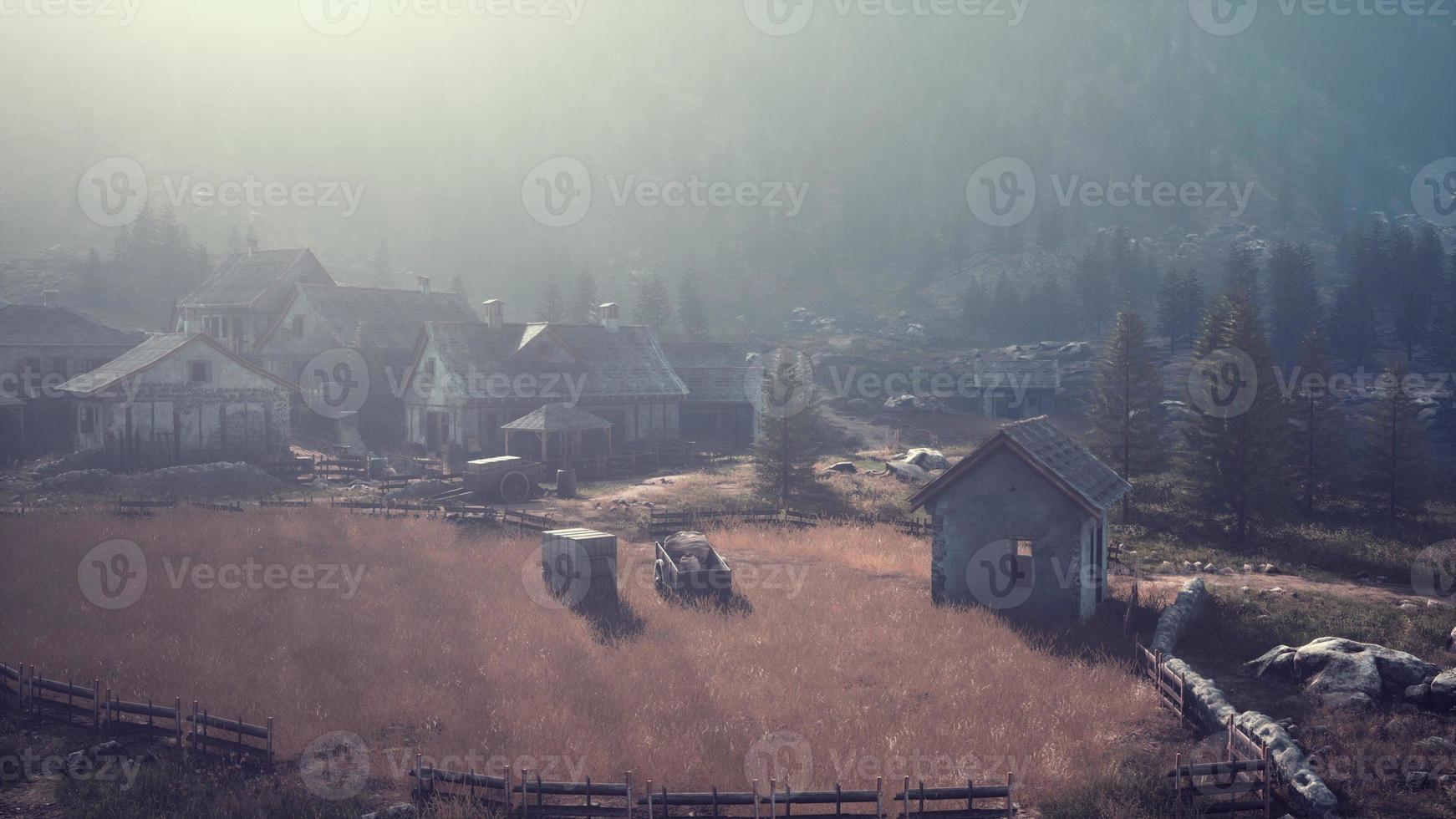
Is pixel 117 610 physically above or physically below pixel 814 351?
below

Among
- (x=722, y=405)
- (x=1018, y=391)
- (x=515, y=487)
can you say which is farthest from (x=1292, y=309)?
(x=515, y=487)

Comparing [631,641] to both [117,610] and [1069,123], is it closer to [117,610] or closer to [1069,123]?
[117,610]

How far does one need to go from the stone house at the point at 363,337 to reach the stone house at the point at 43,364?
776cm

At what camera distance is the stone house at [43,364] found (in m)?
39.7

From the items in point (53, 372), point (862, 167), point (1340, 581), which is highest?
point (862, 167)

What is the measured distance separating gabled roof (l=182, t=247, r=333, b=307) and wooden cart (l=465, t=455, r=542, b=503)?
97.3ft

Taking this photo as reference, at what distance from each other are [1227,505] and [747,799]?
92.7 ft

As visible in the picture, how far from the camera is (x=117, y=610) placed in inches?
678

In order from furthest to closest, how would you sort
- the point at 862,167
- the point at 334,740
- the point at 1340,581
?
the point at 862,167
the point at 1340,581
the point at 334,740

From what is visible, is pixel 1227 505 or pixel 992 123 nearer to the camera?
pixel 1227 505

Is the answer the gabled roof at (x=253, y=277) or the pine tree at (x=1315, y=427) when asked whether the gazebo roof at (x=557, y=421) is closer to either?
the gabled roof at (x=253, y=277)

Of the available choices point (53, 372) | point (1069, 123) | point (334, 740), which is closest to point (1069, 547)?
point (334, 740)

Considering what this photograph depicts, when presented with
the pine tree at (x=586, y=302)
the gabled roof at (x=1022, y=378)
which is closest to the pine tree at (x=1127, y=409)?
the gabled roof at (x=1022, y=378)

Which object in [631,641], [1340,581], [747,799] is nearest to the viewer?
[747,799]
